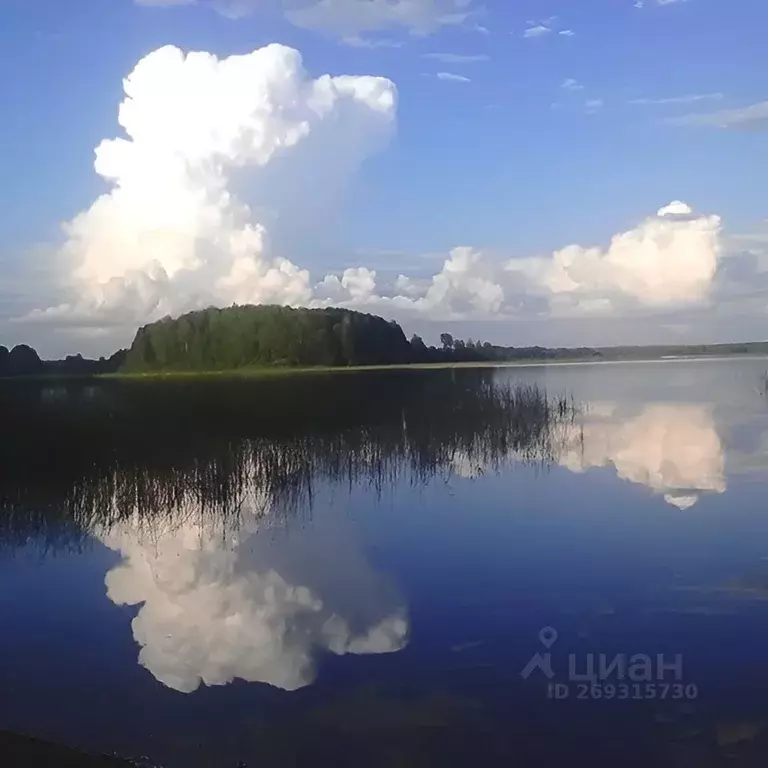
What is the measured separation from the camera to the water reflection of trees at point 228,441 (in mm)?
7844

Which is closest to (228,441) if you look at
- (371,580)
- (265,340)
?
(265,340)

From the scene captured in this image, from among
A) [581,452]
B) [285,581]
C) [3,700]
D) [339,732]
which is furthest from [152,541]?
[581,452]

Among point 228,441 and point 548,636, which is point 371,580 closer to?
point 548,636

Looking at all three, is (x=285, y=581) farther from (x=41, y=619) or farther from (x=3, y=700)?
(x=3, y=700)

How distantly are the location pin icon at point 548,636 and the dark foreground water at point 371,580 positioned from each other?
0.01m

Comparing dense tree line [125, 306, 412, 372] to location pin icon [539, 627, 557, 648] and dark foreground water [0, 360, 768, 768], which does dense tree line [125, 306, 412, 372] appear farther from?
location pin icon [539, 627, 557, 648]

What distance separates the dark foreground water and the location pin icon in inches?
0.5

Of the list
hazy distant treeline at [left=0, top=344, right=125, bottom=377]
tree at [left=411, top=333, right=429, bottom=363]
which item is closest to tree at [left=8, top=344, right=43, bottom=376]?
hazy distant treeline at [left=0, top=344, right=125, bottom=377]

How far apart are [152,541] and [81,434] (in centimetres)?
290

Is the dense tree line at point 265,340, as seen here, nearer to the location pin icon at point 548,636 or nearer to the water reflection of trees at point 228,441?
Answer: the water reflection of trees at point 228,441

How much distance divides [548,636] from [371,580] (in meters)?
1.53

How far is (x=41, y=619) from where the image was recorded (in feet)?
17.9

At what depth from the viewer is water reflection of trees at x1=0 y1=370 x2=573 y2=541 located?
25.7 ft

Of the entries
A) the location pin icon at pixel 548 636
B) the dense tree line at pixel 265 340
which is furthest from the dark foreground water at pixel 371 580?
the dense tree line at pixel 265 340
